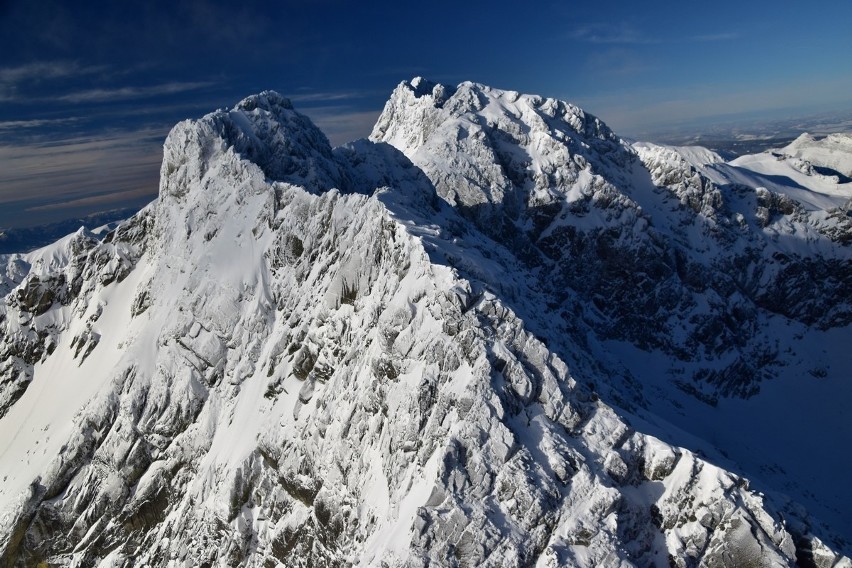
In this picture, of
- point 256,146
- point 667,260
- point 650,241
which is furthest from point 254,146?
point 667,260

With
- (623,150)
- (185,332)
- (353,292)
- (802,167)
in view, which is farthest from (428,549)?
(802,167)

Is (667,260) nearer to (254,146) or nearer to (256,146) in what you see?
(256,146)

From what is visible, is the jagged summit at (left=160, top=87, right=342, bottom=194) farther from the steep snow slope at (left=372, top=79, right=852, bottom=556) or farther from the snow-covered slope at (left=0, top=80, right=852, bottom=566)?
the steep snow slope at (left=372, top=79, right=852, bottom=556)

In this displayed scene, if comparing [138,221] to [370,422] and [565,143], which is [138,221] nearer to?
[370,422]

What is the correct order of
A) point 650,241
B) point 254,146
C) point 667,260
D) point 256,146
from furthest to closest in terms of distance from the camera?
point 650,241, point 667,260, point 256,146, point 254,146

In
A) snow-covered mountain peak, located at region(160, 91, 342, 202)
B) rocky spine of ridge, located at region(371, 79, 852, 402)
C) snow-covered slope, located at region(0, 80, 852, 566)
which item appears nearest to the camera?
snow-covered slope, located at region(0, 80, 852, 566)

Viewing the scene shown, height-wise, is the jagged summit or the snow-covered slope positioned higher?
the jagged summit

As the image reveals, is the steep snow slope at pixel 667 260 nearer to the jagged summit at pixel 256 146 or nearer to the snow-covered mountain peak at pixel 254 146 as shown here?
the jagged summit at pixel 256 146

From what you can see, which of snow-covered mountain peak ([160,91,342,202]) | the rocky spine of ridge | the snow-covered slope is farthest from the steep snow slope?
snow-covered mountain peak ([160,91,342,202])

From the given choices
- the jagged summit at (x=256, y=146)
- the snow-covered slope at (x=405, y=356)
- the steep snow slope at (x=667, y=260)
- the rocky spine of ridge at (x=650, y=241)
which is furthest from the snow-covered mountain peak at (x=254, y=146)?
the steep snow slope at (x=667, y=260)
